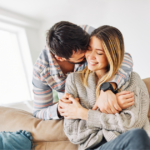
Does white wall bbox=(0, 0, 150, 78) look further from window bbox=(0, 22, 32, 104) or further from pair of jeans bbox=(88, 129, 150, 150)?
pair of jeans bbox=(88, 129, 150, 150)

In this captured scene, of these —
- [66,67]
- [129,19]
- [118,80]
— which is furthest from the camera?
[129,19]

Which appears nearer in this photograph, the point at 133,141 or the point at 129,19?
the point at 133,141

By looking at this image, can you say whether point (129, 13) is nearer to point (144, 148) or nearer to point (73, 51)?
point (73, 51)

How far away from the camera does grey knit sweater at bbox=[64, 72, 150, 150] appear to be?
28.8 inches

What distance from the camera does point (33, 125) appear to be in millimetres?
1015

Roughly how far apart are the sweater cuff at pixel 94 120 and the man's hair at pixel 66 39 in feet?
1.31

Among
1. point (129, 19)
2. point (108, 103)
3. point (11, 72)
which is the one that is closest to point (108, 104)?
point (108, 103)

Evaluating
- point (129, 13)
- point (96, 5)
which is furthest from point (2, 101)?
point (129, 13)

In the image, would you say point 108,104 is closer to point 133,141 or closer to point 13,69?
point 133,141

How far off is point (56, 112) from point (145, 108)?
582 millimetres

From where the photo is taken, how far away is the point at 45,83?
3.68 ft

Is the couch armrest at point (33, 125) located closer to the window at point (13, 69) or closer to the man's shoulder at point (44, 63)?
the man's shoulder at point (44, 63)

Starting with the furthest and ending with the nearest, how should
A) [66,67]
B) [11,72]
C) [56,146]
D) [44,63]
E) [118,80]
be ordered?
[11,72] → [66,67] → [44,63] → [56,146] → [118,80]

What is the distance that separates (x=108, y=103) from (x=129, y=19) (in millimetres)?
1587
